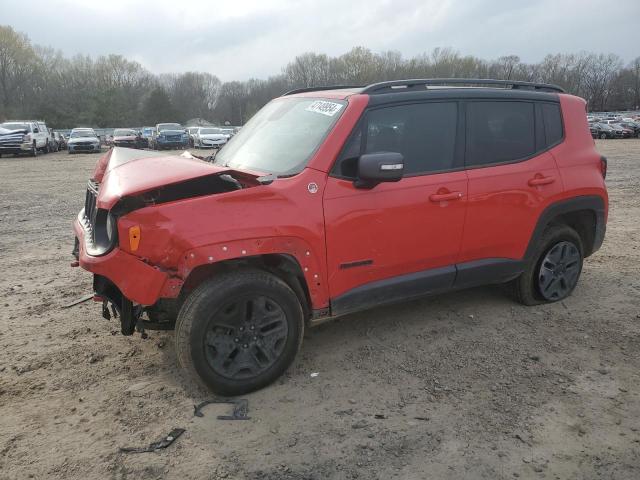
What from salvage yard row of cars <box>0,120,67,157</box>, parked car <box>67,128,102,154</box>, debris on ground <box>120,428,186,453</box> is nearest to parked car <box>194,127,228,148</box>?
parked car <box>67,128,102,154</box>

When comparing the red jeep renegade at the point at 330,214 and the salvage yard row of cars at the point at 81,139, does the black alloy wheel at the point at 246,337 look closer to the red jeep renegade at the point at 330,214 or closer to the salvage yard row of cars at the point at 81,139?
the red jeep renegade at the point at 330,214

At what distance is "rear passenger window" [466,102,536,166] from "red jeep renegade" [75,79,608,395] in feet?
0.04

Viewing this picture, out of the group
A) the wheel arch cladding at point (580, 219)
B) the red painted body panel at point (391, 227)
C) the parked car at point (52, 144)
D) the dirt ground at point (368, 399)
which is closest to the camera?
the dirt ground at point (368, 399)

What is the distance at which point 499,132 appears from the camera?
4.12m

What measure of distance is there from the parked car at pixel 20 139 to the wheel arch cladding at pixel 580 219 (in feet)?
94.3

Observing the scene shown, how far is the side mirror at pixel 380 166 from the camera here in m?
3.21

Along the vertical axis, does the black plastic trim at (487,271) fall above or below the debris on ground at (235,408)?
above

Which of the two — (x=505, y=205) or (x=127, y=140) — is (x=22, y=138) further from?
(x=505, y=205)

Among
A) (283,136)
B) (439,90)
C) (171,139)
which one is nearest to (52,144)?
(171,139)

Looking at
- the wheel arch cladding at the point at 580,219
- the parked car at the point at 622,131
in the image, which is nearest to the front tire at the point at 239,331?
the wheel arch cladding at the point at 580,219

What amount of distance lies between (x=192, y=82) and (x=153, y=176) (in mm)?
100983

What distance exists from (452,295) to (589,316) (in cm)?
120

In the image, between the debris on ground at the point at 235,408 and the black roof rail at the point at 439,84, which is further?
the black roof rail at the point at 439,84

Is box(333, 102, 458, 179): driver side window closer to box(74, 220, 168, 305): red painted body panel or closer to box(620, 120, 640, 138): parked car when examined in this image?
box(74, 220, 168, 305): red painted body panel
